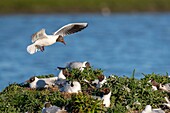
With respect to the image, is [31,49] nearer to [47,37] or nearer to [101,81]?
[47,37]

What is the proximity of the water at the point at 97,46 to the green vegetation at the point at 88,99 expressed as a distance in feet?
26.6

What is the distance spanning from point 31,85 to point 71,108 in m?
1.61

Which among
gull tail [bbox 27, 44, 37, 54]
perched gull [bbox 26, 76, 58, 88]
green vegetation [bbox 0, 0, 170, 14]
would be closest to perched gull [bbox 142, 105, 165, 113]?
perched gull [bbox 26, 76, 58, 88]

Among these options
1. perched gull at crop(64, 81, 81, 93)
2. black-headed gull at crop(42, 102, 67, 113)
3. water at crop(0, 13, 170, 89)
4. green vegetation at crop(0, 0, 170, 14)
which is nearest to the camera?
black-headed gull at crop(42, 102, 67, 113)

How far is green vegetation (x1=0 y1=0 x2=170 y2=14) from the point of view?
42.8m

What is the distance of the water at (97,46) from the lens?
75.3ft

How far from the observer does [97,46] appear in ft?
103

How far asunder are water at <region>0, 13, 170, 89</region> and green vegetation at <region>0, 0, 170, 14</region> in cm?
51

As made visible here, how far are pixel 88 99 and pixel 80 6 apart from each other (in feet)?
118

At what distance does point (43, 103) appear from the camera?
8.61m

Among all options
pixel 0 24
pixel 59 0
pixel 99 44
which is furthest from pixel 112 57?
pixel 59 0

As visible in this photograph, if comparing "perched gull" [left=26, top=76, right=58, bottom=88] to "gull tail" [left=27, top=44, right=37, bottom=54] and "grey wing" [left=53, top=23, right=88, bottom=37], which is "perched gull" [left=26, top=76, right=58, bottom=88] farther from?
"grey wing" [left=53, top=23, right=88, bottom=37]

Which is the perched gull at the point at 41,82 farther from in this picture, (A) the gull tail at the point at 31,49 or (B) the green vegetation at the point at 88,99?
(A) the gull tail at the point at 31,49

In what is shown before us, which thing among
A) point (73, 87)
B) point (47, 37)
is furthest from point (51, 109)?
point (47, 37)
